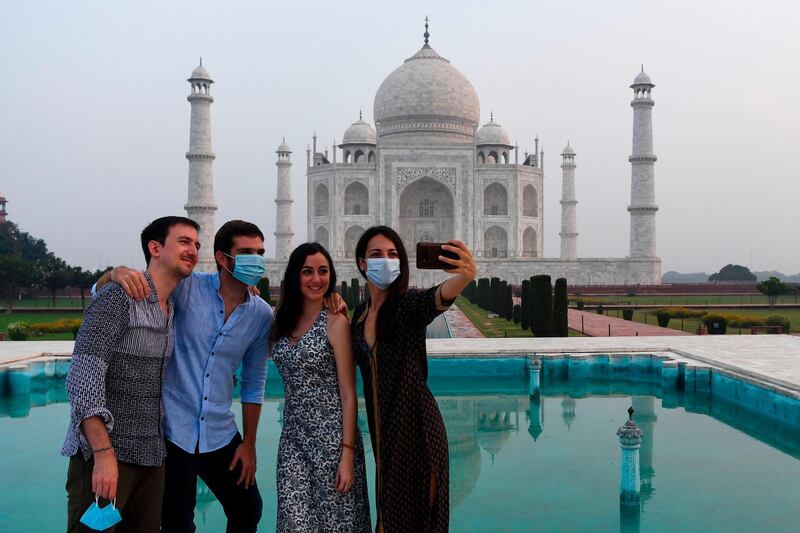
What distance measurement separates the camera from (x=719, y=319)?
11.0m

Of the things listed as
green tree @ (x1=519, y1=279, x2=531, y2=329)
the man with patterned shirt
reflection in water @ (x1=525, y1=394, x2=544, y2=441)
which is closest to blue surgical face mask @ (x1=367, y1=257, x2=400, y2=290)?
the man with patterned shirt

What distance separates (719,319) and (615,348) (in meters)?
3.78

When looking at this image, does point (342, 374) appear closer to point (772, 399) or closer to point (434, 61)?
point (772, 399)

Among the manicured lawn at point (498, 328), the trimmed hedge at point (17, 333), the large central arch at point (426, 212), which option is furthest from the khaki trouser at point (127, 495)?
the large central arch at point (426, 212)

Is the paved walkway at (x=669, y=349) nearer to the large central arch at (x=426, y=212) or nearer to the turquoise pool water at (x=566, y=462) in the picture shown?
the turquoise pool water at (x=566, y=462)

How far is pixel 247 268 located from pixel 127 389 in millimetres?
479

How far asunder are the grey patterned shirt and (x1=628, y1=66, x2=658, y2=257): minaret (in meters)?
25.9

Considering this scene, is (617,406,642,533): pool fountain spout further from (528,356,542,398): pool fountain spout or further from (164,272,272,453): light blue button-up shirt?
(528,356,542,398): pool fountain spout

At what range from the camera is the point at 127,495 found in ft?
6.18

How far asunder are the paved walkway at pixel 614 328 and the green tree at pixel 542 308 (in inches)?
27.3

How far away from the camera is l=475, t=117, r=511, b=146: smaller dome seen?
32.3m

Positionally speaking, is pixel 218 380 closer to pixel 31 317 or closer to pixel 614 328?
pixel 614 328

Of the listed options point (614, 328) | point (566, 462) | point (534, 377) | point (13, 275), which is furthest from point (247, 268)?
point (13, 275)

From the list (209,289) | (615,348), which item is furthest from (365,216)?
(209,289)
